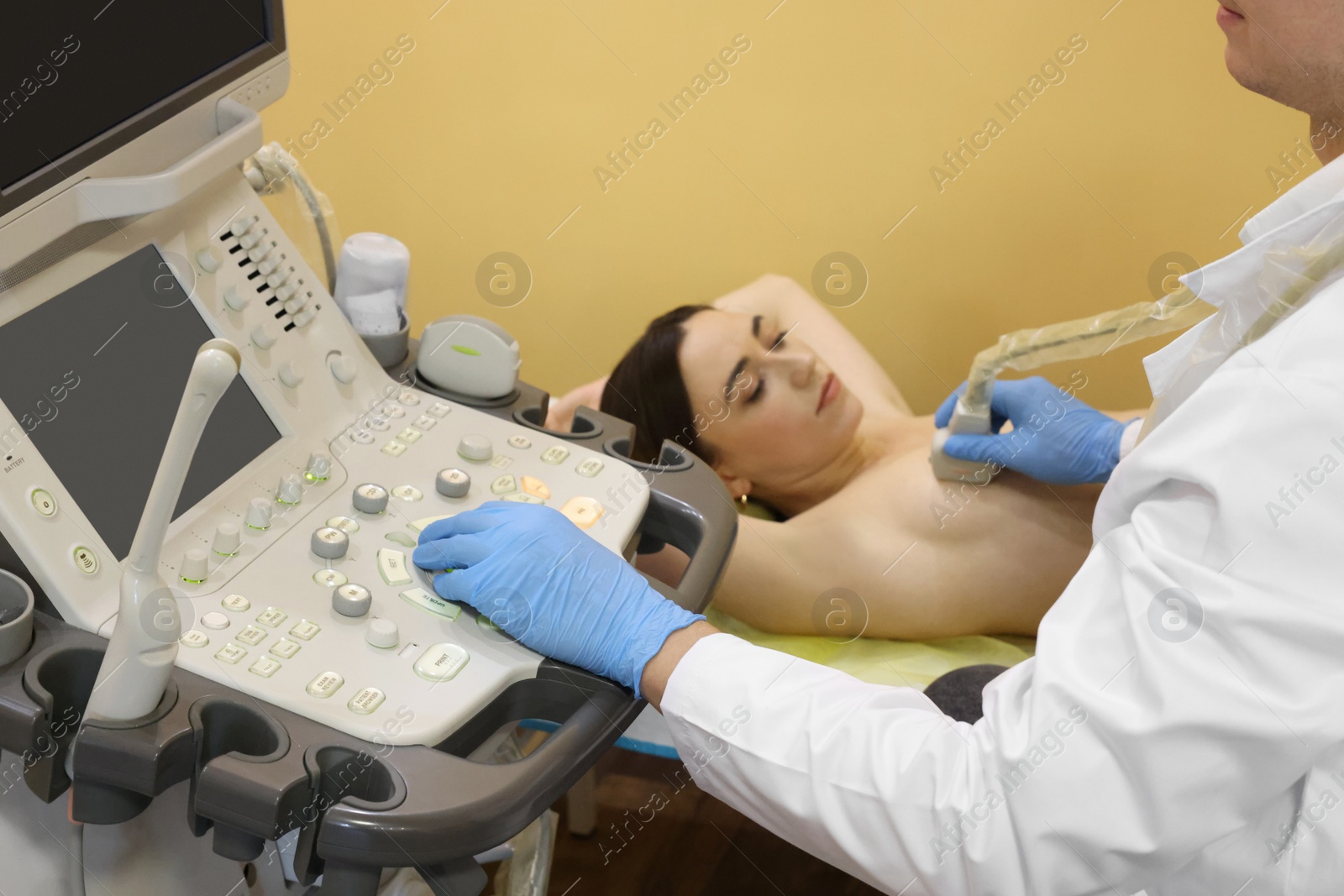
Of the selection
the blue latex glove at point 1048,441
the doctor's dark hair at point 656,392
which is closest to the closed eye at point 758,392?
the doctor's dark hair at point 656,392

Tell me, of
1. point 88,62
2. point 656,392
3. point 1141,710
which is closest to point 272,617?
point 88,62

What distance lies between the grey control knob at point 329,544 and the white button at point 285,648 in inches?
4.4

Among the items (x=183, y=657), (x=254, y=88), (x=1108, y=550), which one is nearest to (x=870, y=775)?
(x=1108, y=550)

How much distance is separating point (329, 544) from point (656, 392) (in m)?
1.02

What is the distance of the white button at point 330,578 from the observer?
1058mm

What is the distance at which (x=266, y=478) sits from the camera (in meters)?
1.15

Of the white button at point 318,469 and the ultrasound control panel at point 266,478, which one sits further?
the white button at point 318,469

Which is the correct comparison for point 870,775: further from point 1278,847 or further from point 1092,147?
point 1092,147

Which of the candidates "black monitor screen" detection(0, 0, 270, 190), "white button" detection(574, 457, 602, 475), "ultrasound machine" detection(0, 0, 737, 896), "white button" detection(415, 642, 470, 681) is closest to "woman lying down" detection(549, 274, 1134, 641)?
"white button" detection(574, 457, 602, 475)

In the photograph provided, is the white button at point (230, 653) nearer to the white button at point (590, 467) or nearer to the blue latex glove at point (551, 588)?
the blue latex glove at point (551, 588)

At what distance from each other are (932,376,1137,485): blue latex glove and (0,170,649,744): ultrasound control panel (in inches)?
29.8

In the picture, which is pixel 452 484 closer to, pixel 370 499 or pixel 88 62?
pixel 370 499

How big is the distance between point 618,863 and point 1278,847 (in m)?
1.30

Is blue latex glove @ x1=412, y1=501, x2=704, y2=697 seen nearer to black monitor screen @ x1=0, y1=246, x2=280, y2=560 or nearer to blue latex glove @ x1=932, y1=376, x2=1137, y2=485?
black monitor screen @ x1=0, y1=246, x2=280, y2=560
